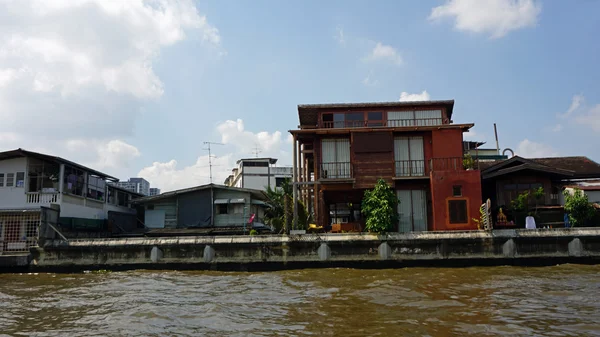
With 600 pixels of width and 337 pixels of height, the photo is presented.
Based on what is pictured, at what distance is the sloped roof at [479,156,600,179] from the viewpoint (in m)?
23.9

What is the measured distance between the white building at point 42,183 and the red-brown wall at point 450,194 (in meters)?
20.6

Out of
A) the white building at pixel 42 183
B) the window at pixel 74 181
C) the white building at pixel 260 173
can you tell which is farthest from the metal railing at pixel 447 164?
the white building at pixel 260 173

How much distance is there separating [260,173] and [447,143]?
32.6 meters

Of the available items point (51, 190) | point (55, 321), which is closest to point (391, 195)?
point (55, 321)

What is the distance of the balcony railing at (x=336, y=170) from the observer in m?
25.2

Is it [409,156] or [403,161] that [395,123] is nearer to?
[409,156]

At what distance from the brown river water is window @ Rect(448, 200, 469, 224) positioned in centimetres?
547

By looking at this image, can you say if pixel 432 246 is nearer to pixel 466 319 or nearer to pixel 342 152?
pixel 342 152

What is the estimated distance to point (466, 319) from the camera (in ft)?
29.5

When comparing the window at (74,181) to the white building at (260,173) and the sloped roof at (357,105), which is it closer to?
the sloped roof at (357,105)

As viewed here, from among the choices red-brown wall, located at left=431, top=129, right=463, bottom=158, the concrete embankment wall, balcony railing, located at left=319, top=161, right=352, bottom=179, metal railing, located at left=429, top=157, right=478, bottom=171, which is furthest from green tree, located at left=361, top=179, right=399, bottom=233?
red-brown wall, located at left=431, top=129, right=463, bottom=158

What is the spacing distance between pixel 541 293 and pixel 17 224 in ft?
78.6

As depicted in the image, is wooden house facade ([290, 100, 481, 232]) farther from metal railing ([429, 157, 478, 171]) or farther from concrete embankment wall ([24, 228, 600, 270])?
concrete embankment wall ([24, 228, 600, 270])

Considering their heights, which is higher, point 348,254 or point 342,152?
point 342,152
